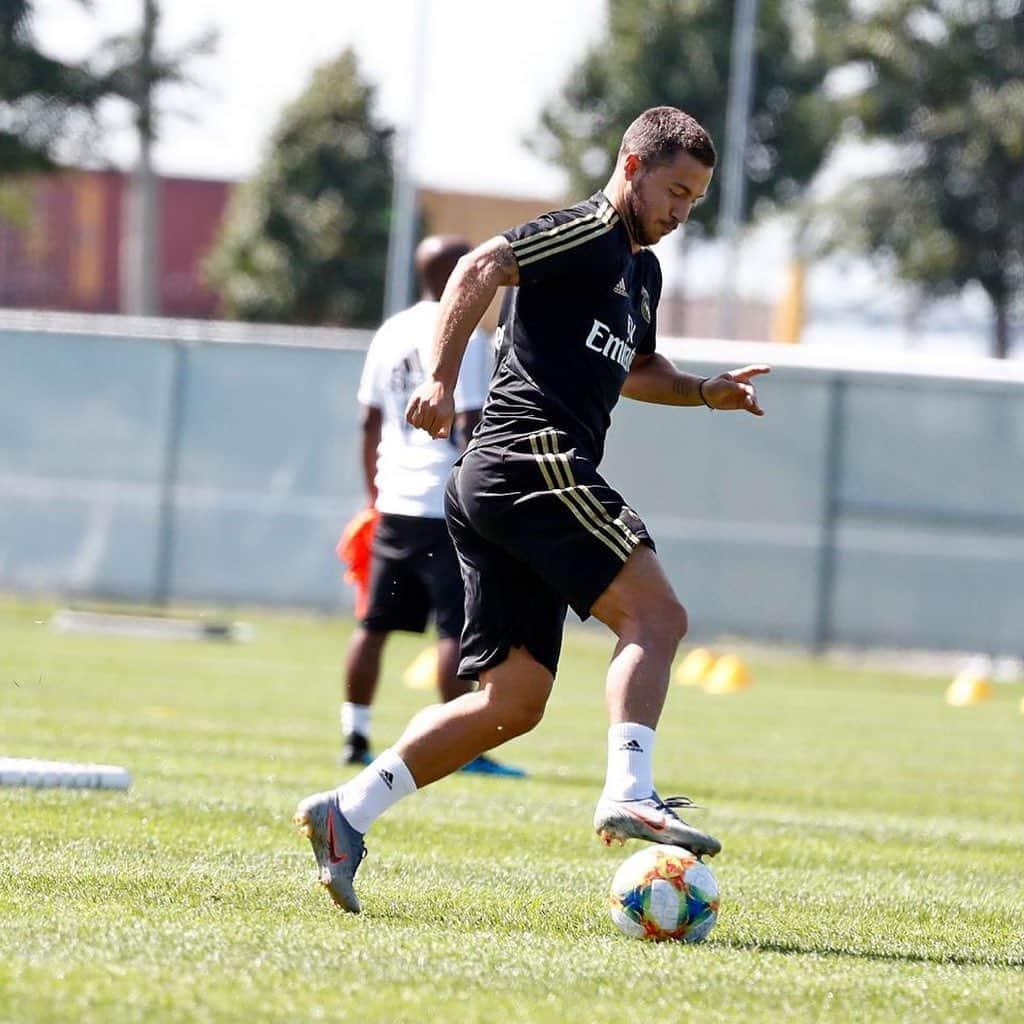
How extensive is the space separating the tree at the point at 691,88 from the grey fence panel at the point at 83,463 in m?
22.0

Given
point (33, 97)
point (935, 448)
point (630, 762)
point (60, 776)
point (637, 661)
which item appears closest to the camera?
point (630, 762)

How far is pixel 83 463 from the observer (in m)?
23.8

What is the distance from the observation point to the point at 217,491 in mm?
23391

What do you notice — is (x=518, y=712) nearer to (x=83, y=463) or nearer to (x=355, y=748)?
(x=355, y=748)

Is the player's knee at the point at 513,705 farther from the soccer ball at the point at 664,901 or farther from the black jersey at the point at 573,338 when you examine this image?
the black jersey at the point at 573,338

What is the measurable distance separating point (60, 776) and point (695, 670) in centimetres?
1158

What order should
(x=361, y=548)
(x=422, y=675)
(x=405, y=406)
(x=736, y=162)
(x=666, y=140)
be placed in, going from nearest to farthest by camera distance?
(x=666, y=140) → (x=405, y=406) → (x=361, y=548) → (x=422, y=675) → (x=736, y=162)

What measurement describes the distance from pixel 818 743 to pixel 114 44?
24.7 m

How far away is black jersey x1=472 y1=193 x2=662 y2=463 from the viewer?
5.85m

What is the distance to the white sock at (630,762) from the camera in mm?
5609

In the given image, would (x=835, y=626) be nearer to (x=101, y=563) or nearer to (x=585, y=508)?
(x=101, y=563)

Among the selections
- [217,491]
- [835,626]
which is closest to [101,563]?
[217,491]

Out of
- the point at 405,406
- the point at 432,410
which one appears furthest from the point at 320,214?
the point at 432,410

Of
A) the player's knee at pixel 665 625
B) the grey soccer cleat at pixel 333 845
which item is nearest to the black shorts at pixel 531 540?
the player's knee at pixel 665 625
